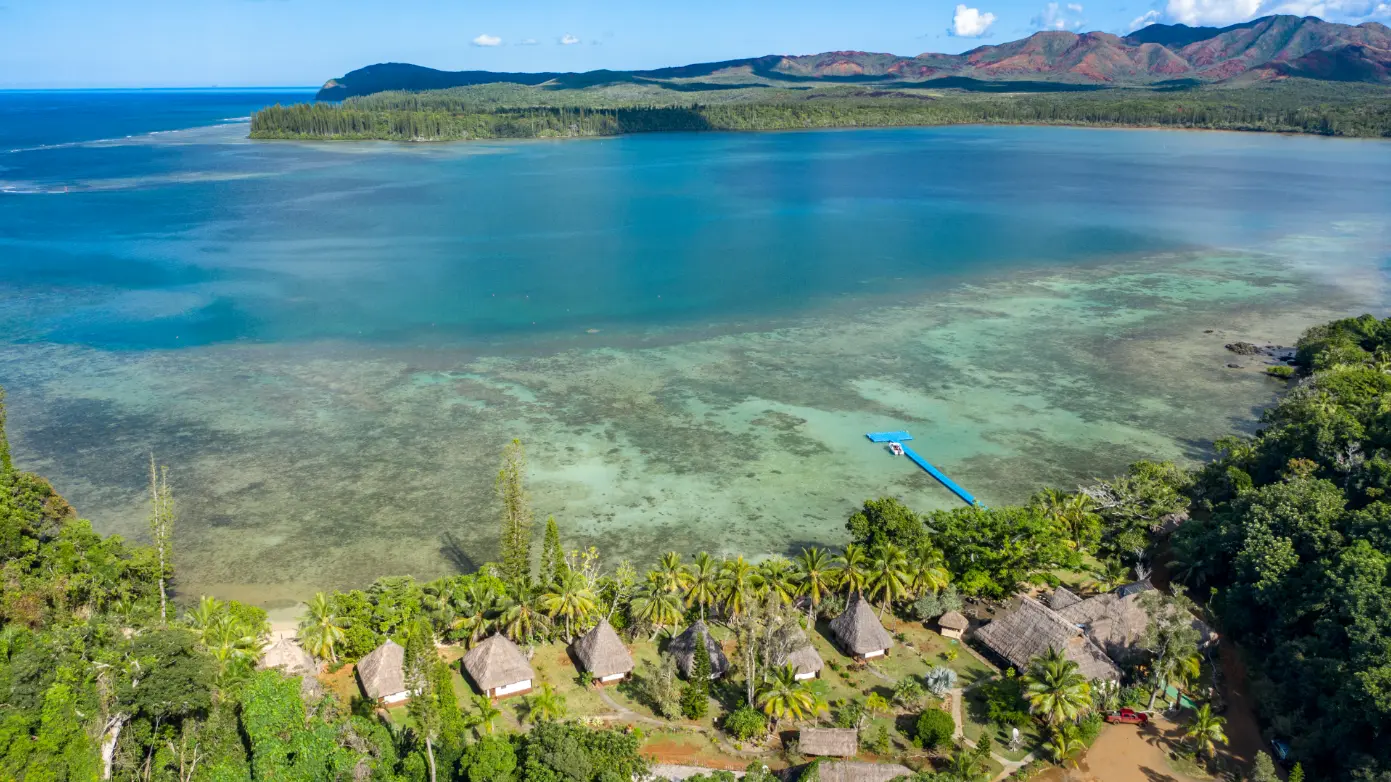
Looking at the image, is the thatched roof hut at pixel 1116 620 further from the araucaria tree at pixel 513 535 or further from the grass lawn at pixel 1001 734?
the araucaria tree at pixel 513 535

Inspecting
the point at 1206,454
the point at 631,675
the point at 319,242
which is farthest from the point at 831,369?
the point at 319,242

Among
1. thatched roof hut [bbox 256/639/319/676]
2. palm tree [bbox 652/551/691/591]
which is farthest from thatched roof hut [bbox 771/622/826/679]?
thatched roof hut [bbox 256/639/319/676]

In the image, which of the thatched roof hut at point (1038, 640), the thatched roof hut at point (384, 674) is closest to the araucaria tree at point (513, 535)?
the thatched roof hut at point (384, 674)

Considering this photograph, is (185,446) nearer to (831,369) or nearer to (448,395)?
(448,395)

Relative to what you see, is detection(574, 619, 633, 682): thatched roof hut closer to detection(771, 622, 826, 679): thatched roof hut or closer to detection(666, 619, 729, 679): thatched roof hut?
detection(666, 619, 729, 679): thatched roof hut

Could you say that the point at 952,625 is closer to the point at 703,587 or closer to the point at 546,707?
the point at 703,587

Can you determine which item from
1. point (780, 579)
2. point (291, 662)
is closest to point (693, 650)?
point (780, 579)
